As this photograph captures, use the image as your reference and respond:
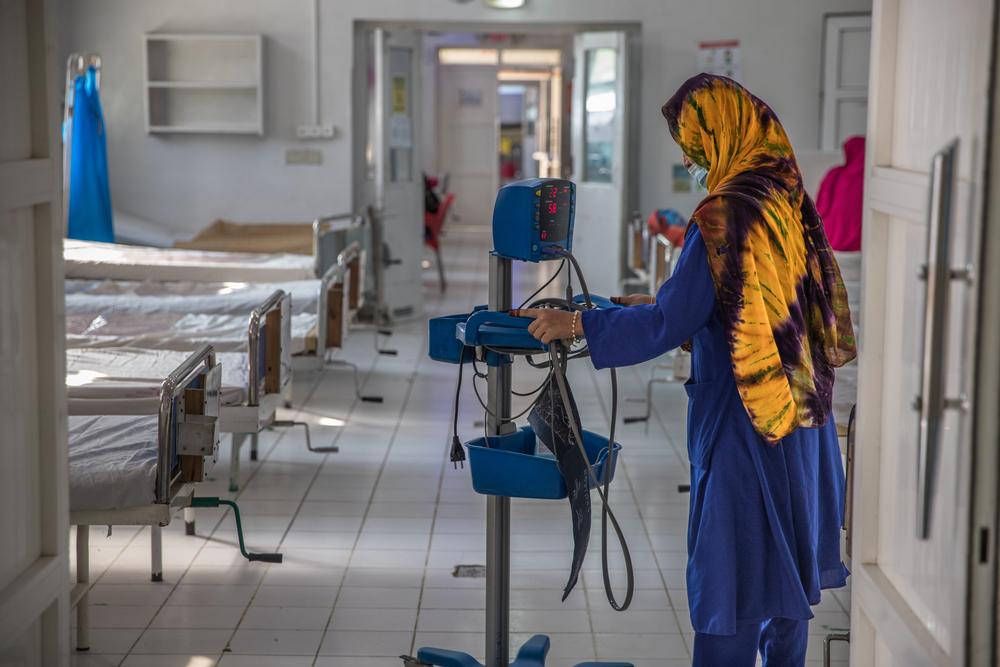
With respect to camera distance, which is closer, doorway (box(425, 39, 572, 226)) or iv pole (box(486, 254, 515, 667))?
iv pole (box(486, 254, 515, 667))

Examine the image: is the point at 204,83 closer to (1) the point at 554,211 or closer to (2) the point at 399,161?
(2) the point at 399,161

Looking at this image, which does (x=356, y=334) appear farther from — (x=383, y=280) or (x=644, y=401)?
(x=644, y=401)

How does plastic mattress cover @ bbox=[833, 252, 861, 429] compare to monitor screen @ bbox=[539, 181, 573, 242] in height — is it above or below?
below

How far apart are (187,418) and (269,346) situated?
1.26 meters

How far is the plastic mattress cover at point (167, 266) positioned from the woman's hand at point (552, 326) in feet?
15.3

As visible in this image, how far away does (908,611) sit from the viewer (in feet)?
7.35

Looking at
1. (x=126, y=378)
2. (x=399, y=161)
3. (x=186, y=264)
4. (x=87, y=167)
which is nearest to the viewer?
(x=126, y=378)

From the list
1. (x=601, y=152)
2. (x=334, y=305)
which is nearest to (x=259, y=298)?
(x=334, y=305)

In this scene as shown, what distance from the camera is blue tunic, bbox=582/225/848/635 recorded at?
98.9 inches

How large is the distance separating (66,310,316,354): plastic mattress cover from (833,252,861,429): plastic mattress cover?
2.40 m

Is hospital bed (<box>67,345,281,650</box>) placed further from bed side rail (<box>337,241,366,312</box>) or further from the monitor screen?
bed side rail (<box>337,241,366,312</box>)

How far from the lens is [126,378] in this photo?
14.6 ft

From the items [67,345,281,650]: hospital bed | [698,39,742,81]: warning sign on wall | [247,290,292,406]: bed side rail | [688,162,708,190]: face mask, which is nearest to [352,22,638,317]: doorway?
[698,39,742,81]: warning sign on wall

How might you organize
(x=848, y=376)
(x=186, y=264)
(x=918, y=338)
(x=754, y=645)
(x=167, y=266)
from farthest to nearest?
(x=186, y=264), (x=167, y=266), (x=848, y=376), (x=754, y=645), (x=918, y=338)
